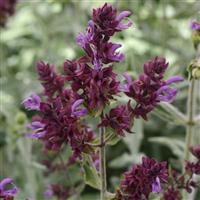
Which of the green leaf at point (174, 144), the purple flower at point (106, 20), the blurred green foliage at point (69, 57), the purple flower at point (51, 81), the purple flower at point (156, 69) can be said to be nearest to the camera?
the purple flower at point (106, 20)

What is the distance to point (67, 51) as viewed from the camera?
397 centimetres

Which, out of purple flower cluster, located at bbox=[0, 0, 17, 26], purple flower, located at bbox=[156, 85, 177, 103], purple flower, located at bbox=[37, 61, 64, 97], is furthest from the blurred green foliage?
purple flower, located at bbox=[156, 85, 177, 103]

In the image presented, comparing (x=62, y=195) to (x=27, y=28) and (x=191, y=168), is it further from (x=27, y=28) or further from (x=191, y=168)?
(x=27, y=28)

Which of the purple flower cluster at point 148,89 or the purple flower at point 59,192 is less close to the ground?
the purple flower cluster at point 148,89

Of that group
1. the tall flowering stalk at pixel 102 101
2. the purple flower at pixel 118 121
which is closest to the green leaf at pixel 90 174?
the tall flowering stalk at pixel 102 101

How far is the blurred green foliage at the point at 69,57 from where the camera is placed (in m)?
2.77

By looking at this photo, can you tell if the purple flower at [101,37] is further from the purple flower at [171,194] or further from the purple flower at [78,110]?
the purple flower at [171,194]

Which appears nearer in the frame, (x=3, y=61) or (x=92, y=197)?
(x=92, y=197)

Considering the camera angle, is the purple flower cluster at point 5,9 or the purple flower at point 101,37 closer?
the purple flower at point 101,37

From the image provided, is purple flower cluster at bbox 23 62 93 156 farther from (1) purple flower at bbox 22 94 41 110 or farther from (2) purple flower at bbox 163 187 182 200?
(2) purple flower at bbox 163 187 182 200

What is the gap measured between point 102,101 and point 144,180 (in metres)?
0.24

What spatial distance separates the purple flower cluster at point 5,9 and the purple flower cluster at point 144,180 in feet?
6.93

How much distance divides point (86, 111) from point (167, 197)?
369mm

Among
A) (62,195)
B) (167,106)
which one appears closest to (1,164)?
(62,195)
